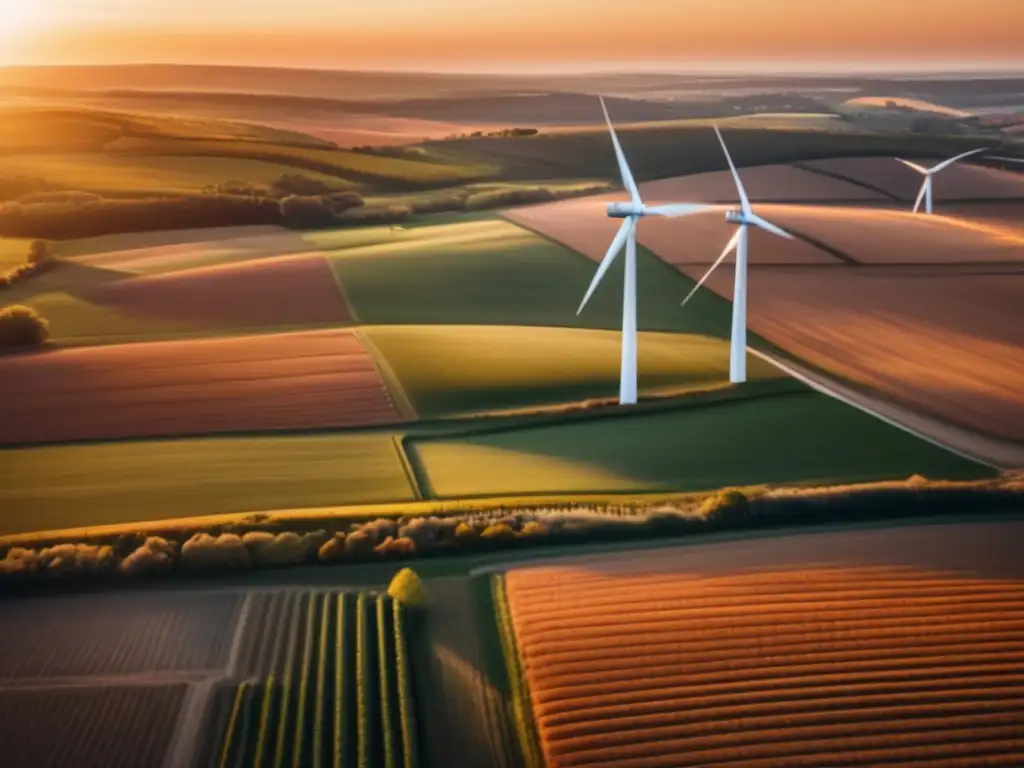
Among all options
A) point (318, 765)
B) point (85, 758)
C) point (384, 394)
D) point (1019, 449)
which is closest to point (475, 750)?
point (318, 765)

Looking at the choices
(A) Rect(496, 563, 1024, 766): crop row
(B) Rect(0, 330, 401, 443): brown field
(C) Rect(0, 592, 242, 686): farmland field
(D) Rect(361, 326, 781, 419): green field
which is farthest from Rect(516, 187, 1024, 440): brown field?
(C) Rect(0, 592, 242, 686): farmland field

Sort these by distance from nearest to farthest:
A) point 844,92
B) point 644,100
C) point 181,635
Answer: point 181,635, point 644,100, point 844,92

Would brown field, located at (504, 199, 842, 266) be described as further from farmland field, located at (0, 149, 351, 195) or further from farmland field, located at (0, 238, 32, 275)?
farmland field, located at (0, 238, 32, 275)

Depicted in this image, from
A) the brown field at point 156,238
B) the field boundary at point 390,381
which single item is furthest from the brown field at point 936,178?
the field boundary at point 390,381

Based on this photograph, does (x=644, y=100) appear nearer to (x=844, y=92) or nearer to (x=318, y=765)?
(x=844, y=92)

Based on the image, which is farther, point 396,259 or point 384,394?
point 396,259

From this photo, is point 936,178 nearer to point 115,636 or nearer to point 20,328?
point 20,328
